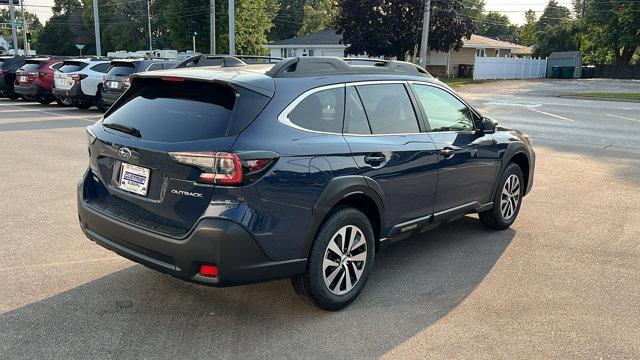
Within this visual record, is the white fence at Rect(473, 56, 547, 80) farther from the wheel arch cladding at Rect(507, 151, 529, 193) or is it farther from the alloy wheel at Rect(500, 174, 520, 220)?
the alloy wheel at Rect(500, 174, 520, 220)

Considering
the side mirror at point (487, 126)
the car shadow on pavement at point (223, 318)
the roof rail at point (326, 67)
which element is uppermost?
the roof rail at point (326, 67)

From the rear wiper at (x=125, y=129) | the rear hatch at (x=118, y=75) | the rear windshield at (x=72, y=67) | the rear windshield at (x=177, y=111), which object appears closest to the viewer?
the rear windshield at (x=177, y=111)

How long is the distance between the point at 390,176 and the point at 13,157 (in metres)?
7.85

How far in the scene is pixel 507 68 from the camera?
47219 millimetres

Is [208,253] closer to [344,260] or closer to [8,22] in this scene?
[344,260]

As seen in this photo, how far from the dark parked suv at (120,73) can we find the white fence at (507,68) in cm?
3290

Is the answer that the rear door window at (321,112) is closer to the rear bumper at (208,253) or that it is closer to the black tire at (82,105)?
the rear bumper at (208,253)

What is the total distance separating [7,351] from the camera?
131 inches

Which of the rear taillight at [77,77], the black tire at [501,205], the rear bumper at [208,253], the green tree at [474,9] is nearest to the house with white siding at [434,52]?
the rear taillight at [77,77]

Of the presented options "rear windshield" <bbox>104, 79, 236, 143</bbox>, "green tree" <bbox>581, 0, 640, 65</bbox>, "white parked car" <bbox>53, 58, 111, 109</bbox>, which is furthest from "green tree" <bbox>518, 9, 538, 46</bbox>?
"rear windshield" <bbox>104, 79, 236, 143</bbox>

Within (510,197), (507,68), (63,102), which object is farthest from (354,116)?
(507,68)

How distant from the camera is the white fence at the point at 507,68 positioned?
44031 millimetres

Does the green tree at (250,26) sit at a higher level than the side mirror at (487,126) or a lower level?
higher

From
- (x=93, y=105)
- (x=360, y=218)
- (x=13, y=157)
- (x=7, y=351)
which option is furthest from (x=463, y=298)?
(x=93, y=105)
